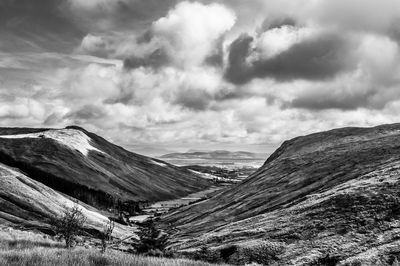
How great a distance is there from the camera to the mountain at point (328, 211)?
1554 inches

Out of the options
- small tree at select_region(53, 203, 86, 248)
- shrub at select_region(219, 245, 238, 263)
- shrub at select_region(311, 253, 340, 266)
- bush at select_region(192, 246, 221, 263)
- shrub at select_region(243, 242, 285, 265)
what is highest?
small tree at select_region(53, 203, 86, 248)

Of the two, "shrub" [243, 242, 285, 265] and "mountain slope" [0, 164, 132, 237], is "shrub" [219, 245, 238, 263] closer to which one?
"shrub" [243, 242, 285, 265]

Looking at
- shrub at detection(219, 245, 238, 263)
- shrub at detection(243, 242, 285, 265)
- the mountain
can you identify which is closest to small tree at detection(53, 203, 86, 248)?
the mountain

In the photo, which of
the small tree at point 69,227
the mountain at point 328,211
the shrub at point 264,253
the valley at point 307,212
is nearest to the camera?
A: the mountain at point 328,211

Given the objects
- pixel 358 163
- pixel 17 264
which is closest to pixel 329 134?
pixel 358 163

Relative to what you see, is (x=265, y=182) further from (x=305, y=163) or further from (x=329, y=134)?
(x=329, y=134)

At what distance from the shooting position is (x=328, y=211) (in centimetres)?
5262

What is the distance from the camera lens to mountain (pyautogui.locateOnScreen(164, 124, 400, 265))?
39.5m

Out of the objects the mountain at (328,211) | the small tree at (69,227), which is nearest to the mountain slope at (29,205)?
the small tree at (69,227)

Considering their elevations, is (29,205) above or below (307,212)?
below

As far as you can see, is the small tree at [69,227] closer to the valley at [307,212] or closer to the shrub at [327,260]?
the valley at [307,212]

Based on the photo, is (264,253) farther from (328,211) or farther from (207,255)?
(328,211)

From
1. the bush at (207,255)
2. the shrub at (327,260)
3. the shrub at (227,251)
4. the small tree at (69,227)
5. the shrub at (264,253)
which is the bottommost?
the bush at (207,255)

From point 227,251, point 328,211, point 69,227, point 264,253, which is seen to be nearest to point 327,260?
point 264,253
